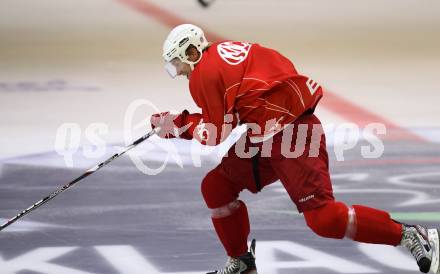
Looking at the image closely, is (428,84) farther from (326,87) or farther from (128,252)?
(128,252)

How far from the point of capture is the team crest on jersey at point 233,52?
3.73 m

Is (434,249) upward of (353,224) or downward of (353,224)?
downward

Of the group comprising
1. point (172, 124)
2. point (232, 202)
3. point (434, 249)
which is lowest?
point (434, 249)

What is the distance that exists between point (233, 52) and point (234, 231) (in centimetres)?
70

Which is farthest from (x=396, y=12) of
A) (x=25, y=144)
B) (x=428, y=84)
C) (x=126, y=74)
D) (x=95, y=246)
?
(x=95, y=246)

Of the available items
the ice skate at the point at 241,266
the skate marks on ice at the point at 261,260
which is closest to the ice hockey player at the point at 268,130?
the ice skate at the point at 241,266

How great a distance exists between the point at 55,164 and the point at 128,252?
1426mm

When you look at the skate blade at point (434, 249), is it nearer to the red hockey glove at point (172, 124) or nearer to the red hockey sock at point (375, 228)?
the red hockey sock at point (375, 228)

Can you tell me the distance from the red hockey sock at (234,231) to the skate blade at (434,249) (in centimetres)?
71

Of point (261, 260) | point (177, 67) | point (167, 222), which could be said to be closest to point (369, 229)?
point (261, 260)

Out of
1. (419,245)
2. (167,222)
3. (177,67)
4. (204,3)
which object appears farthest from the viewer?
(204,3)

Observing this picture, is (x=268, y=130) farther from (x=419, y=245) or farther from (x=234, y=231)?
(x=419, y=245)

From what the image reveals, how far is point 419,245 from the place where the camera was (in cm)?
372

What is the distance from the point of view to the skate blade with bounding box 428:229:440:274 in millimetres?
3715
